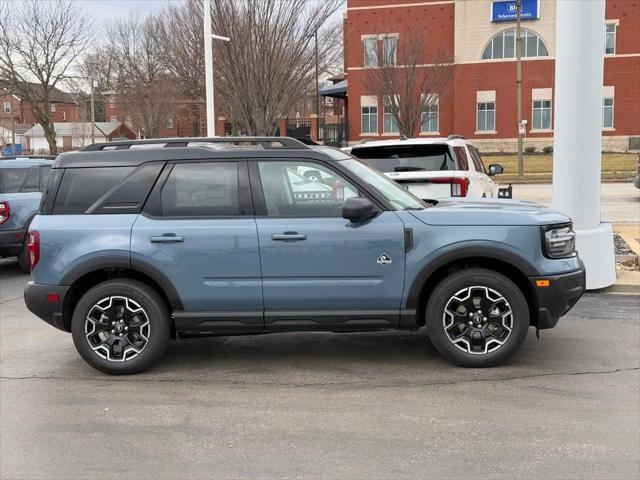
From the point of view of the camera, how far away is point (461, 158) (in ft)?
31.4

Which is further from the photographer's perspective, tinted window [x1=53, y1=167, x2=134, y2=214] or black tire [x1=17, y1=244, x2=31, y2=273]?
black tire [x1=17, y1=244, x2=31, y2=273]

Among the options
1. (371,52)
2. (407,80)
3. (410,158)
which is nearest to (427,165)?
(410,158)

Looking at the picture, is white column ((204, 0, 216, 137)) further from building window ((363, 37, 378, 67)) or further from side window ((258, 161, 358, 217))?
building window ((363, 37, 378, 67))

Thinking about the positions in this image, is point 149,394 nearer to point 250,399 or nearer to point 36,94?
point 250,399

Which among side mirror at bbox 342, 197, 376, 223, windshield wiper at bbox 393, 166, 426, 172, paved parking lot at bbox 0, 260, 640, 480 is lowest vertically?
paved parking lot at bbox 0, 260, 640, 480

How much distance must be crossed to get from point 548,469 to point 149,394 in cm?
282

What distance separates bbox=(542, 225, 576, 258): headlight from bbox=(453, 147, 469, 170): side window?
4.10 metres

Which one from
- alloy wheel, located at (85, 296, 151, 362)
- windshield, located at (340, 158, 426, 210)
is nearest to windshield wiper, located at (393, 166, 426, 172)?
windshield, located at (340, 158, 426, 210)

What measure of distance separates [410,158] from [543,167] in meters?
27.7

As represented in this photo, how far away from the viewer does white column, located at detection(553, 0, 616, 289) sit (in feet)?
24.9

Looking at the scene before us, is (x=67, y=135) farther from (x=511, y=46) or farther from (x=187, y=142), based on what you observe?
(x=187, y=142)

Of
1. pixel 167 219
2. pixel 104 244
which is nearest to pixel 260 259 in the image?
pixel 167 219

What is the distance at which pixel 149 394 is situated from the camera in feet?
16.5

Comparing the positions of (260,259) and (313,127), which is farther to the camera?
(313,127)
